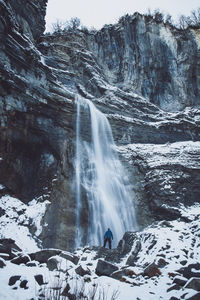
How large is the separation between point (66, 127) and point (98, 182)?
461cm

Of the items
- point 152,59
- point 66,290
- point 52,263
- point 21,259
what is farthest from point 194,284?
point 152,59

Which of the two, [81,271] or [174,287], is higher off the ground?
[81,271]

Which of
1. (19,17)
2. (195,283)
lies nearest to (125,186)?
(195,283)

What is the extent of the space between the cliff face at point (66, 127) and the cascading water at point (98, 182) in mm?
616

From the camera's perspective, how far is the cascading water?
52.3 feet

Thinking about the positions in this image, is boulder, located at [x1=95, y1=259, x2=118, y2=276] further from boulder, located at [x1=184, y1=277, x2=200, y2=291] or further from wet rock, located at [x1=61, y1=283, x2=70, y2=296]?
wet rock, located at [x1=61, y1=283, x2=70, y2=296]

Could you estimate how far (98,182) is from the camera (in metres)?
18.2

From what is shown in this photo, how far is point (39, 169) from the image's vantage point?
16547 millimetres

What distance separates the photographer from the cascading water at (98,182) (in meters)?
16.0

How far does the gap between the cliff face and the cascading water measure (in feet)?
2.02

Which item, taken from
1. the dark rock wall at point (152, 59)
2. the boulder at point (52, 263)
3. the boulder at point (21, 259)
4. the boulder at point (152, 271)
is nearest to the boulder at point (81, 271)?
the boulder at point (52, 263)

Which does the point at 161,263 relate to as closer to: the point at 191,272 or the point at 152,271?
the point at 152,271

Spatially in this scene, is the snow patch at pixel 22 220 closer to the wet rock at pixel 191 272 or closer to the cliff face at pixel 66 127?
the cliff face at pixel 66 127

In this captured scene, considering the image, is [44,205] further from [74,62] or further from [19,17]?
[19,17]
